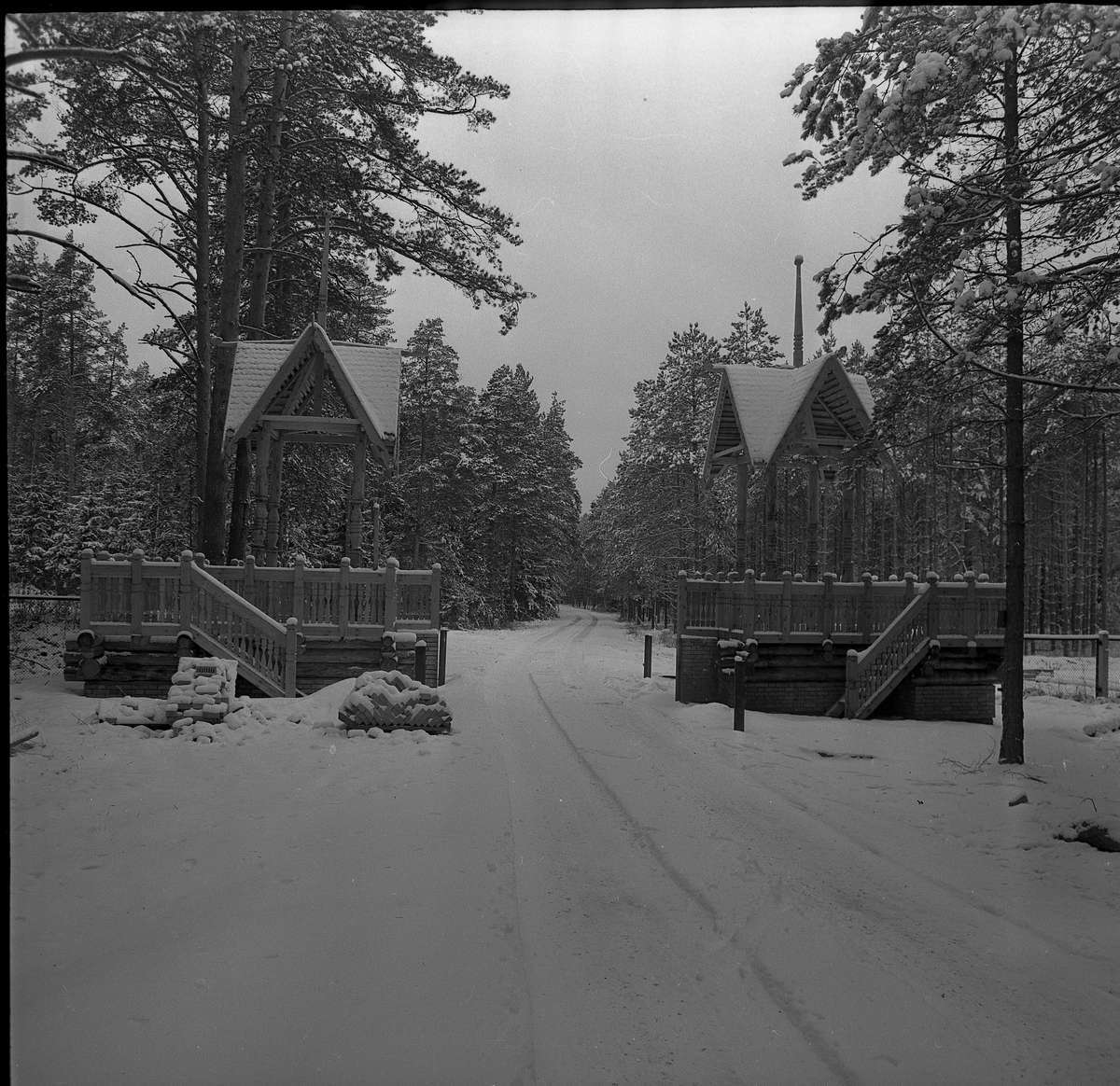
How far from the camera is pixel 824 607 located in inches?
464

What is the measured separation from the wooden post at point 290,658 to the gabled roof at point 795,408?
927cm

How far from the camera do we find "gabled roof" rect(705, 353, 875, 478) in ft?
42.5

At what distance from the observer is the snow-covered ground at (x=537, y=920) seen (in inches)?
97.1

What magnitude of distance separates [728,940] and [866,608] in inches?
390

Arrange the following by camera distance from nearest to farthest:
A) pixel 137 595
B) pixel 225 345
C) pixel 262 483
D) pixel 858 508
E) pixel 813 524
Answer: pixel 137 595 < pixel 262 483 < pixel 225 345 < pixel 813 524 < pixel 858 508

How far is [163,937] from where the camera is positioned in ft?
10.2

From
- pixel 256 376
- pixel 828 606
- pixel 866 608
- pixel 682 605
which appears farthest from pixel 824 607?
pixel 256 376

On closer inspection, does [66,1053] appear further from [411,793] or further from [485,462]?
[485,462]

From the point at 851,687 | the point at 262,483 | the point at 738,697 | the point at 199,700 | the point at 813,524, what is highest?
the point at 262,483

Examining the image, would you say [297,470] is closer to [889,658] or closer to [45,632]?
[45,632]

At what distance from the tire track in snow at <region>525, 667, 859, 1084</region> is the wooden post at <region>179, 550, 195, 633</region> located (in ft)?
23.1

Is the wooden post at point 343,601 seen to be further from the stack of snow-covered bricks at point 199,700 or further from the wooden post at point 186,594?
the stack of snow-covered bricks at point 199,700

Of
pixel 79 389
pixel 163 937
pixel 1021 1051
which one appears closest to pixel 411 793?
pixel 163 937

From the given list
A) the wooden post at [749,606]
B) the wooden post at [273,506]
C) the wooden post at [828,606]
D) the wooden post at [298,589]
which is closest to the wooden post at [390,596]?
the wooden post at [298,589]
